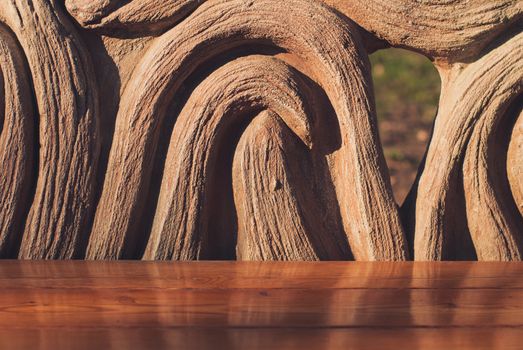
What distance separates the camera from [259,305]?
1.13 m

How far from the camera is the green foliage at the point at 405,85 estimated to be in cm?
471

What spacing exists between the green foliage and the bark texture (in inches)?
123

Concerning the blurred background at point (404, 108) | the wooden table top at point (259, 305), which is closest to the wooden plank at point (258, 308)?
the wooden table top at point (259, 305)

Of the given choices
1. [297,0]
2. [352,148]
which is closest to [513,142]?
[352,148]

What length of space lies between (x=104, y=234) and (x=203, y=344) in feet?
2.19

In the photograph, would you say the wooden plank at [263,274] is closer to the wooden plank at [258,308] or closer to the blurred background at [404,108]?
the wooden plank at [258,308]

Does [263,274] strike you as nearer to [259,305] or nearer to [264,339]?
[259,305]

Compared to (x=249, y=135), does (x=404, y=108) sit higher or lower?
higher

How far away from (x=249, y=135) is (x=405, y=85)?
11.6ft

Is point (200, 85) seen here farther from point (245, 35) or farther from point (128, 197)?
point (128, 197)

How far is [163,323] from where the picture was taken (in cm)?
103

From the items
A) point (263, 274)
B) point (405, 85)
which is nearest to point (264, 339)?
point (263, 274)

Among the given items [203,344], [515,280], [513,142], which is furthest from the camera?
[513,142]

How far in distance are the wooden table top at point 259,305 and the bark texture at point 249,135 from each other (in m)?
0.10
